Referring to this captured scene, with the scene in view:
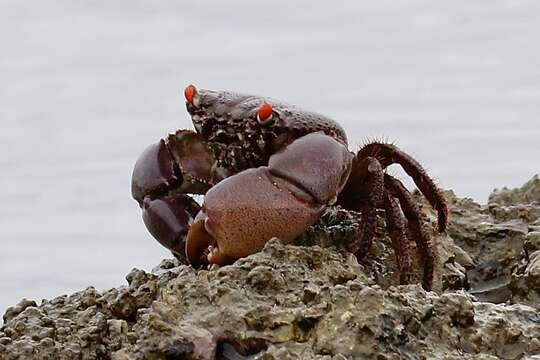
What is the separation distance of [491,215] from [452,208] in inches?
8.4

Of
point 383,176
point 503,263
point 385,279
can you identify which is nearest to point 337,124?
point 383,176

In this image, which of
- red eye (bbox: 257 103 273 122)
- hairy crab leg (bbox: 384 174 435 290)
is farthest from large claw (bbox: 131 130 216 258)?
hairy crab leg (bbox: 384 174 435 290)

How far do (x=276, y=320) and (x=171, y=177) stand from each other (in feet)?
7.15

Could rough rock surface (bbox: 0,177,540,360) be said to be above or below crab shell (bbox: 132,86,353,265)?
below

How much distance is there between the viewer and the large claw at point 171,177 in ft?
20.6

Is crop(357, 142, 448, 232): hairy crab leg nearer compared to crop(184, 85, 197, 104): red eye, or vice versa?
crop(357, 142, 448, 232): hairy crab leg

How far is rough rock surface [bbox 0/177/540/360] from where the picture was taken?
14.0 feet

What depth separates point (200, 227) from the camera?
5.44 metres

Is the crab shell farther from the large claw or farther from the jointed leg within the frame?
the jointed leg

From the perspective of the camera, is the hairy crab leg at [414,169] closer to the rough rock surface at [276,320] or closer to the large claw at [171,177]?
the large claw at [171,177]

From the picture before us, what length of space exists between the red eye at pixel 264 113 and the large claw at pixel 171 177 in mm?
660

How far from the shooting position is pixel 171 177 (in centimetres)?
639

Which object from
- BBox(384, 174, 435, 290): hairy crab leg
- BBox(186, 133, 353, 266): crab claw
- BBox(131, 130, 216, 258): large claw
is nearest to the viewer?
BBox(186, 133, 353, 266): crab claw

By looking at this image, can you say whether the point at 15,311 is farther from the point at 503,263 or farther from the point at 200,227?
the point at 503,263
